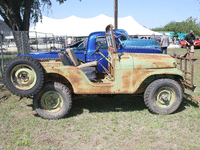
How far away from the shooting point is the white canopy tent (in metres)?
25.4

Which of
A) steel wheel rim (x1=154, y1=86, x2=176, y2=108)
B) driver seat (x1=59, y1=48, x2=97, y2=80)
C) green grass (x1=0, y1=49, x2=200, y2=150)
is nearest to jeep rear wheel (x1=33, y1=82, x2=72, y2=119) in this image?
green grass (x1=0, y1=49, x2=200, y2=150)

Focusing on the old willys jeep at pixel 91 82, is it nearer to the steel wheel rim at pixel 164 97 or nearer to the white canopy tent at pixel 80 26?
the steel wheel rim at pixel 164 97

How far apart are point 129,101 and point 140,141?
2063mm

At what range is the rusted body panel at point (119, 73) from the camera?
13.4 ft

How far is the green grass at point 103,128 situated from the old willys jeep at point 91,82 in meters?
0.31

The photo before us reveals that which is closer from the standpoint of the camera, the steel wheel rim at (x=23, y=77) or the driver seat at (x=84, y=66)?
the steel wheel rim at (x=23, y=77)

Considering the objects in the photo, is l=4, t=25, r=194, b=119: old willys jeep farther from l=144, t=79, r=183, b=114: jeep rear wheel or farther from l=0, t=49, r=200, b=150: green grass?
l=0, t=49, r=200, b=150: green grass

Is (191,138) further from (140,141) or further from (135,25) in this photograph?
(135,25)

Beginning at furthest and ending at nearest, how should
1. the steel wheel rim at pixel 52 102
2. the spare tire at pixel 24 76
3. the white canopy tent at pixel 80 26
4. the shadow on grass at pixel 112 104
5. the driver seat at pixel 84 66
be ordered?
the white canopy tent at pixel 80 26, the shadow on grass at pixel 112 104, the driver seat at pixel 84 66, the steel wheel rim at pixel 52 102, the spare tire at pixel 24 76

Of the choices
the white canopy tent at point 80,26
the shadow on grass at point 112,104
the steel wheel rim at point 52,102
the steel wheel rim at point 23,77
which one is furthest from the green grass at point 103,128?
the white canopy tent at point 80,26

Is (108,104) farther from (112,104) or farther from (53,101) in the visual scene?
(53,101)

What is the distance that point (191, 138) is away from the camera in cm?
340

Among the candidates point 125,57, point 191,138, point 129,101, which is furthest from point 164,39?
point 191,138

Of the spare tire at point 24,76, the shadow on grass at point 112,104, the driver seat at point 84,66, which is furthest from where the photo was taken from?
the shadow on grass at point 112,104
